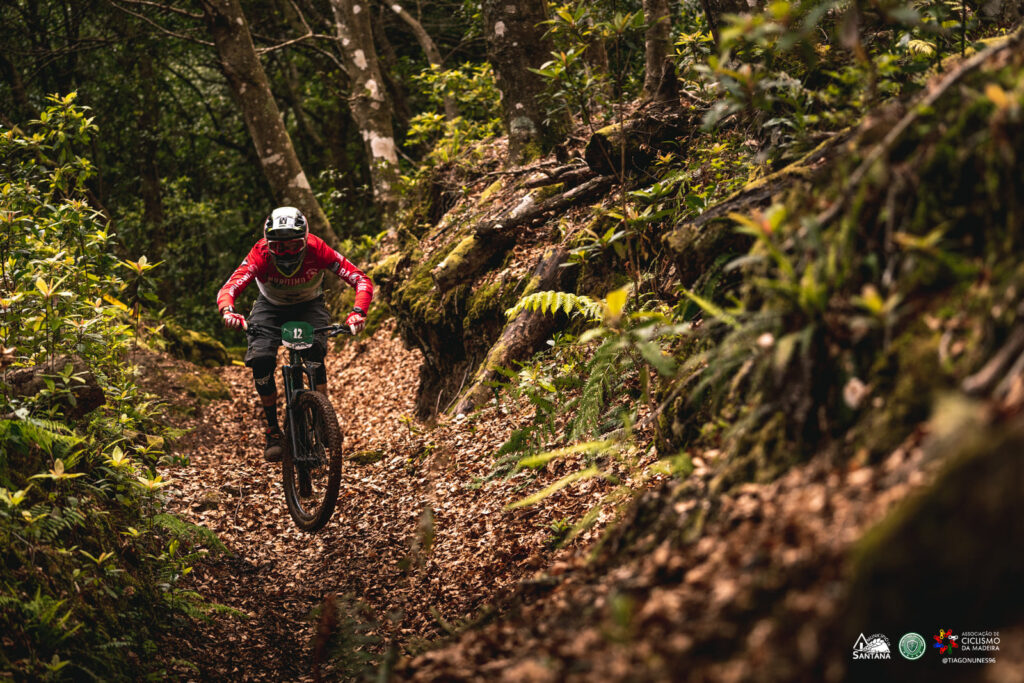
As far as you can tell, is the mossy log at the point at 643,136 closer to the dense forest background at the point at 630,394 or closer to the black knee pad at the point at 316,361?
the dense forest background at the point at 630,394

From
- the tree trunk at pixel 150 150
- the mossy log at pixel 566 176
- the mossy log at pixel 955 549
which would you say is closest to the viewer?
the mossy log at pixel 955 549

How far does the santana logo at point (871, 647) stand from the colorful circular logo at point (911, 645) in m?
0.07

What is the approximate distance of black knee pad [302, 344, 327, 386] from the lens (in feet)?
21.7

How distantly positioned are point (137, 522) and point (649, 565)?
14.2 ft

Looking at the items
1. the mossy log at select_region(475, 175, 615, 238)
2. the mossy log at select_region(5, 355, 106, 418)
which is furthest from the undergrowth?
the mossy log at select_region(475, 175, 615, 238)

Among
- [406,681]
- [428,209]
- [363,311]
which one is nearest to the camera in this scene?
[406,681]

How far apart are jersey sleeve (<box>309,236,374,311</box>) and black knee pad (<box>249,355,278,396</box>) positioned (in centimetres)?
103

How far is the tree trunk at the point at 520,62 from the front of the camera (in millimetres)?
8602

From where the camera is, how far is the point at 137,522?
5.10 m

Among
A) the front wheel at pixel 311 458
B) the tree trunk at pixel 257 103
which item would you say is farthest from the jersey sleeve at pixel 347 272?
the tree trunk at pixel 257 103

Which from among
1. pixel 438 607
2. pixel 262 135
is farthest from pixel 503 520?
pixel 262 135

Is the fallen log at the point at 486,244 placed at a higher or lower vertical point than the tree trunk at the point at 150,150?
lower

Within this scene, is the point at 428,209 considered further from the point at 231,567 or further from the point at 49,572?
the point at 49,572

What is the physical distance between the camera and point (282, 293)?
6938mm
